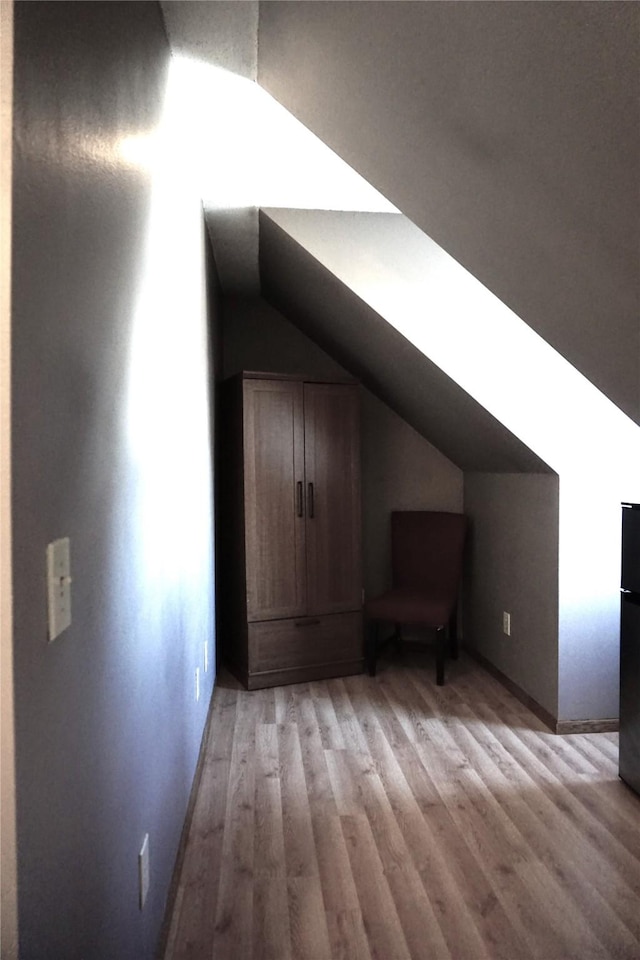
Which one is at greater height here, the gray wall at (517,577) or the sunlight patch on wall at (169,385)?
the sunlight patch on wall at (169,385)

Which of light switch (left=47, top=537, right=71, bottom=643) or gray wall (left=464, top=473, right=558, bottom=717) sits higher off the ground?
light switch (left=47, top=537, right=71, bottom=643)

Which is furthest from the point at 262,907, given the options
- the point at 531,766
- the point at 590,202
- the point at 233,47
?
the point at 233,47

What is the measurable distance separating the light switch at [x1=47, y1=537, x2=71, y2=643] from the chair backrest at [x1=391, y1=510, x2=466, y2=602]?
3.10 m

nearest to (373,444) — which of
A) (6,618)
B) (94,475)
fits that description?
(94,475)

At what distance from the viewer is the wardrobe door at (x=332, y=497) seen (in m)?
3.41

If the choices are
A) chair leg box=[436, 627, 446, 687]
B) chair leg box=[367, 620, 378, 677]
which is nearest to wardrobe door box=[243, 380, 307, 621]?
chair leg box=[367, 620, 378, 677]

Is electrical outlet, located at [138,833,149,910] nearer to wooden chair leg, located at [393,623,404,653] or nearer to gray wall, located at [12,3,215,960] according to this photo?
gray wall, located at [12,3,215,960]

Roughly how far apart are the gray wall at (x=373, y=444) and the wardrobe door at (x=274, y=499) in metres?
0.82

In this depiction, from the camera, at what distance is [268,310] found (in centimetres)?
409

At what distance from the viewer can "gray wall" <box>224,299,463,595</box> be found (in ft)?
13.3

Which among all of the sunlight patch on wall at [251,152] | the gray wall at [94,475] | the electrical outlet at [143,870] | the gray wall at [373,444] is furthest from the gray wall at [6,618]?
the gray wall at [373,444]

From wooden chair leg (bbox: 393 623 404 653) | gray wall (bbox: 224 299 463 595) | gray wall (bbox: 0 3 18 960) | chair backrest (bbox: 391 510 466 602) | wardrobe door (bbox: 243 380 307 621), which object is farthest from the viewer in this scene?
gray wall (bbox: 224 299 463 595)

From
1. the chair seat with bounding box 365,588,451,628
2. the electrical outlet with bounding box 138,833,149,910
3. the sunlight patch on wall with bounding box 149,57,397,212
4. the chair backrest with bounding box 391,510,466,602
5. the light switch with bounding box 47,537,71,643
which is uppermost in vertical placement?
the sunlight patch on wall with bounding box 149,57,397,212

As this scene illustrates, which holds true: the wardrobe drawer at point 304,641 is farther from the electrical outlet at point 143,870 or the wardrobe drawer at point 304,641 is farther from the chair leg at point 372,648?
the electrical outlet at point 143,870
